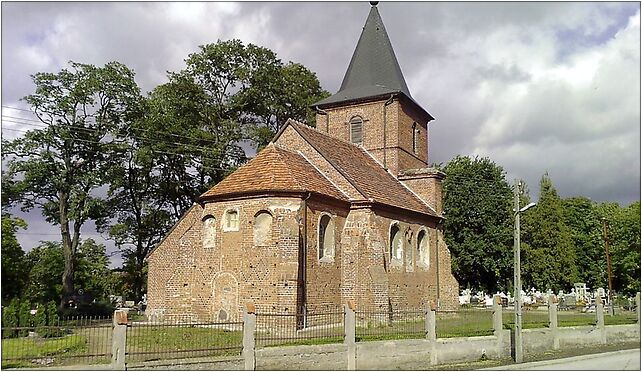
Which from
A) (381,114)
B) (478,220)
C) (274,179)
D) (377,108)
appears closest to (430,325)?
(274,179)

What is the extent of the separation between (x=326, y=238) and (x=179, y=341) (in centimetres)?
986

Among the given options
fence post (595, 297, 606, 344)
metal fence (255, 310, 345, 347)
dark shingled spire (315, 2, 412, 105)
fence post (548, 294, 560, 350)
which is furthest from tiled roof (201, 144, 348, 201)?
fence post (595, 297, 606, 344)

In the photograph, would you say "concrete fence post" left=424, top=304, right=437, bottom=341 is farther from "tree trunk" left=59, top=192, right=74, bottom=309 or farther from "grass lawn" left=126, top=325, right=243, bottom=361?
"tree trunk" left=59, top=192, right=74, bottom=309

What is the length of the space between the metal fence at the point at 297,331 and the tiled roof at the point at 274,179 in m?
5.21

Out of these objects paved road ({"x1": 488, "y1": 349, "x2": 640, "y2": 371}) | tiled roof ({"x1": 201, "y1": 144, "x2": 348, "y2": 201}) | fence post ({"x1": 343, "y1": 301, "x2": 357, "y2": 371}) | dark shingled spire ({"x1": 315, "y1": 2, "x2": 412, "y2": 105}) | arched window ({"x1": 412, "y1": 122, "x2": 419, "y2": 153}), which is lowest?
paved road ({"x1": 488, "y1": 349, "x2": 640, "y2": 371})

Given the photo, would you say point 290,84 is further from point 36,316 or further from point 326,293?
point 36,316

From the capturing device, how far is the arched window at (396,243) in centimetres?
2591

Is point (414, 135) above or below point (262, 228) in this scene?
above

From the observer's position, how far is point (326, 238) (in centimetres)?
2330

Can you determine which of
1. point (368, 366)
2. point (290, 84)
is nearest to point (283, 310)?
point (368, 366)

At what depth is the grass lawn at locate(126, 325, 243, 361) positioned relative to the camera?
13.1 meters

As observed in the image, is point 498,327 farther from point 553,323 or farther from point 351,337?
point 351,337

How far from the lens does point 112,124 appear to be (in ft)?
110

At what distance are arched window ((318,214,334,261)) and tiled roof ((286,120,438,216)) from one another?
79.4 inches
